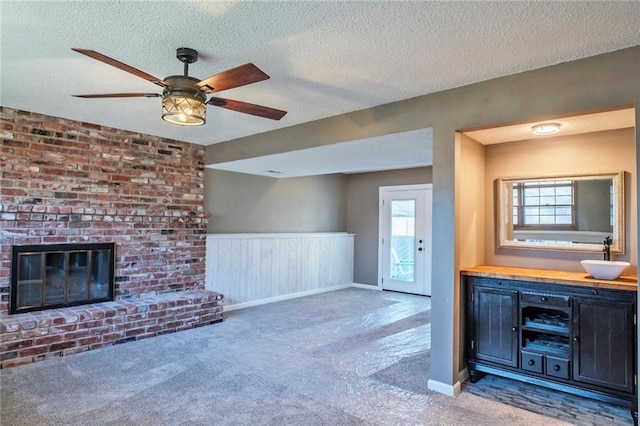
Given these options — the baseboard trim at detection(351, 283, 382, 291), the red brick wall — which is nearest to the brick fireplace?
the red brick wall

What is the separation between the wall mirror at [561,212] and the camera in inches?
118

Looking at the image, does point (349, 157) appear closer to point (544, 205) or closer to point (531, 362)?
point (544, 205)

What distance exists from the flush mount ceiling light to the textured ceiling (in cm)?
60

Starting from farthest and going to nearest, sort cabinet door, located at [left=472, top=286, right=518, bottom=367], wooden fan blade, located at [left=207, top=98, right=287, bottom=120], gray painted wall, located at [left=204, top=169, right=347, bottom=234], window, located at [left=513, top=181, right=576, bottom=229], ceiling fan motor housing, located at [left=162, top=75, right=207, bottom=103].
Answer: gray painted wall, located at [left=204, top=169, right=347, bottom=234] < window, located at [left=513, top=181, right=576, bottom=229] < cabinet door, located at [left=472, top=286, right=518, bottom=367] < wooden fan blade, located at [left=207, top=98, right=287, bottom=120] < ceiling fan motor housing, located at [left=162, top=75, right=207, bottom=103]

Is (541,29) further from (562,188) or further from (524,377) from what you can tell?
(524,377)

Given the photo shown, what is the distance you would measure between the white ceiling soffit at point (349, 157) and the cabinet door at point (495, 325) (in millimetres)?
1453

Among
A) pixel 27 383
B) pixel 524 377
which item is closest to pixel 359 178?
pixel 524 377

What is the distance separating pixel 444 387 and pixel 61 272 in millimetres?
3949

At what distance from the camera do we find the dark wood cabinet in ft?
8.21

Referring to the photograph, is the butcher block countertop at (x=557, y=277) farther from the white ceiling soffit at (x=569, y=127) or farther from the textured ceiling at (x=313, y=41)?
the textured ceiling at (x=313, y=41)

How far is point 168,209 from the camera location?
4.84 metres

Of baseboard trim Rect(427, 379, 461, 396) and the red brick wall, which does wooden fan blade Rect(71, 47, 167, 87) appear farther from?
baseboard trim Rect(427, 379, 461, 396)

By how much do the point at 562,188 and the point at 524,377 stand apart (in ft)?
5.39

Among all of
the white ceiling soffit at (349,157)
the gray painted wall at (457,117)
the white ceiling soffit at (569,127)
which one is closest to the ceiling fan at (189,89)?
the gray painted wall at (457,117)
